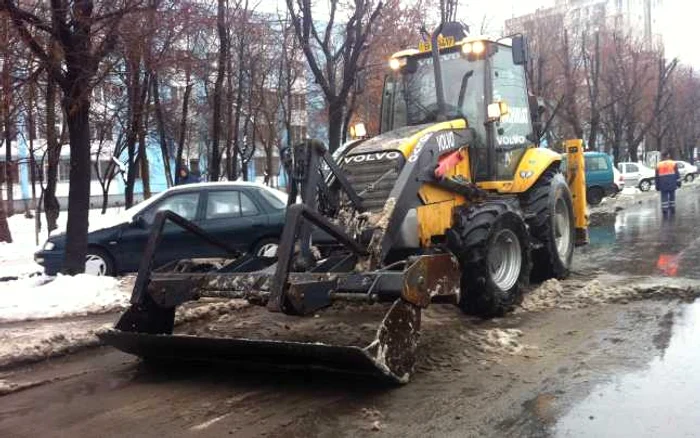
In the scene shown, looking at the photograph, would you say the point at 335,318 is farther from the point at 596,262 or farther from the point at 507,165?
the point at 596,262

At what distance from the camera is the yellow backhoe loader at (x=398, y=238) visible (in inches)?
203

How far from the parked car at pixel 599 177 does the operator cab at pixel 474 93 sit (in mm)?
18421

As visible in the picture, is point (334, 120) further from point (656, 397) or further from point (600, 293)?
point (656, 397)

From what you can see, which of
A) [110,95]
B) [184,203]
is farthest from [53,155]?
[184,203]

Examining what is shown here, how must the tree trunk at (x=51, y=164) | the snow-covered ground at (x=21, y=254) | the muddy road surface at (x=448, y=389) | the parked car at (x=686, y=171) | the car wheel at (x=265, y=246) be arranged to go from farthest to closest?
the parked car at (x=686, y=171), the tree trunk at (x=51, y=164), the snow-covered ground at (x=21, y=254), the car wheel at (x=265, y=246), the muddy road surface at (x=448, y=389)

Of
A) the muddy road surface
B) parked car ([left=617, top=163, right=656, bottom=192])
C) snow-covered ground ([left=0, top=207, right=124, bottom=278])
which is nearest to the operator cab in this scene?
the muddy road surface

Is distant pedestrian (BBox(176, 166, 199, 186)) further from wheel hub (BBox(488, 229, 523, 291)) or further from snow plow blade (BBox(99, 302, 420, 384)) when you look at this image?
snow plow blade (BBox(99, 302, 420, 384))

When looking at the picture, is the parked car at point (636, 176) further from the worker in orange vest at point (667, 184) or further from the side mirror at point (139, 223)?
the side mirror at point (139, 223)

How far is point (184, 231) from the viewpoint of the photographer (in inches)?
430

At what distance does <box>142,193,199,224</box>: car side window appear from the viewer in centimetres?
1120

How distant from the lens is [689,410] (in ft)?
14.7

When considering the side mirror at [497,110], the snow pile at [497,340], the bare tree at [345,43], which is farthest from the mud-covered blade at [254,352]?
the bare tree at [345,43]

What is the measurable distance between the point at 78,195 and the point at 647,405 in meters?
8.49

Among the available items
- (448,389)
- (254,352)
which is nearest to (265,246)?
(254,352)
